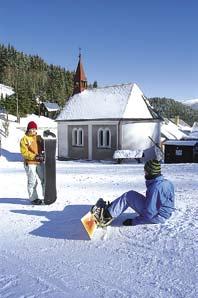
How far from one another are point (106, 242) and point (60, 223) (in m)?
1.43

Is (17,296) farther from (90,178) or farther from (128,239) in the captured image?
(90,178)

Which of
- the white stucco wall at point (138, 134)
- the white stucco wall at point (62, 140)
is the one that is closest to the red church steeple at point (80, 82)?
the white stucco wall at point (62, 140)

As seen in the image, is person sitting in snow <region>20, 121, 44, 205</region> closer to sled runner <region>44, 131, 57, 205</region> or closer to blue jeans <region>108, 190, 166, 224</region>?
sled runner <region>44, 131, 57, 205</region>

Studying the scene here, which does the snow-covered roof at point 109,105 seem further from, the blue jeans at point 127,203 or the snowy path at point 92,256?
the blue jeans at point 127,203

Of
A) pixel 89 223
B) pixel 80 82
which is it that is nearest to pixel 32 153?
pixel 89 223

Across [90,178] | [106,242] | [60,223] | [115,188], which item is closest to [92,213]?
[106,242]

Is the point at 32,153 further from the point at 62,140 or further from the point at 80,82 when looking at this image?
the point at 80,82

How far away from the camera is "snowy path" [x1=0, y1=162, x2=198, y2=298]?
3975 millimetres

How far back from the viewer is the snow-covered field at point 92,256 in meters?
3.97

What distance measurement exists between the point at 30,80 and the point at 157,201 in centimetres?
10214

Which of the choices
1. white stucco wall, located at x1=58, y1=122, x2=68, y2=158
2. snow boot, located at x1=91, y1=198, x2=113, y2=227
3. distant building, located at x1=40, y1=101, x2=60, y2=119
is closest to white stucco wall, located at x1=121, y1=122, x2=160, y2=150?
white stucco wall, located at x1=58, y1=122, x2=68, y2=158

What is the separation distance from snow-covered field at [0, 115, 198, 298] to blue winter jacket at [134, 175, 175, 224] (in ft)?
0.49

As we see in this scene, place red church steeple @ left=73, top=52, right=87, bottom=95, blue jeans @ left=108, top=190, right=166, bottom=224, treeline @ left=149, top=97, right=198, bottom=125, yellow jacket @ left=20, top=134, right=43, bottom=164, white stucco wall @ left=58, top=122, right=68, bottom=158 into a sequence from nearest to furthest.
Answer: blue jeans @ left=108, top=190, right=166, bottom=224 < yellow jacket @ left=20, top=134, right=43, bottom=164 < white stucco wall @ left=58, top=122, right=68, bottom=158 < red church steeple @ left=73, top=52, right=87, bottom=95 < treeline @ left=149, top=97, right=198, bottom=125

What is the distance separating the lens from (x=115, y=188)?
10.6m
